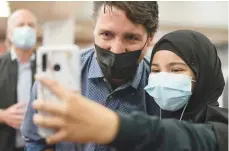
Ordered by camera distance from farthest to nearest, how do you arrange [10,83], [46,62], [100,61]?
[10,83] < [100,61] < [46,62]

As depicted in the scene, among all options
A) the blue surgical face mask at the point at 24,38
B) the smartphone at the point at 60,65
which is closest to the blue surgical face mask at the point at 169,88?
the smartphone at the point at 60,65

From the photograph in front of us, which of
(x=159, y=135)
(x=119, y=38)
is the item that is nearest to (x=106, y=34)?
(x=119, y=38)

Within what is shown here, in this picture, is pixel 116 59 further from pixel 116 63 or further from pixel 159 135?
pixel 159 135

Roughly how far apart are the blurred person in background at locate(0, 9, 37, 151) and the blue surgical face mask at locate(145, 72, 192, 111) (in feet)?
1.45

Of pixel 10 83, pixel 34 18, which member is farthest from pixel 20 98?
pixel 34 18

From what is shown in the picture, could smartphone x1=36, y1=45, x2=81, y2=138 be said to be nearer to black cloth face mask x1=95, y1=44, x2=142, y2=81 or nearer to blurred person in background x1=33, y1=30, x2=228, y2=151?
blurred person in background x1=33, y1=30, x2=228, y2=151

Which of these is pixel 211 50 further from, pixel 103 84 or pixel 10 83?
pixel 10 83

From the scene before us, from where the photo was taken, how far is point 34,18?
118 cm

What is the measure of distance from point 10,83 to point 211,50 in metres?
0.66

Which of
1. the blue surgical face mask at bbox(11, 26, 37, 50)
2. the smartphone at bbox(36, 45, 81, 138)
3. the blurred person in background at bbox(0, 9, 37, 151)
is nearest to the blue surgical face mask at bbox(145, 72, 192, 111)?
the smartphone at bbox(36, 45, 81, 138)

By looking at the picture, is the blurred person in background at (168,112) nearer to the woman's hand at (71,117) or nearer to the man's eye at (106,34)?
the woman's hand at (71,117)

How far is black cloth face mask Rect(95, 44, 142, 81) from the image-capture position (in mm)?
761

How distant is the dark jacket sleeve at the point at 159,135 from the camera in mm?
511

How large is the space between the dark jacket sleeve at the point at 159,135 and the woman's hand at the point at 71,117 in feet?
0.19
